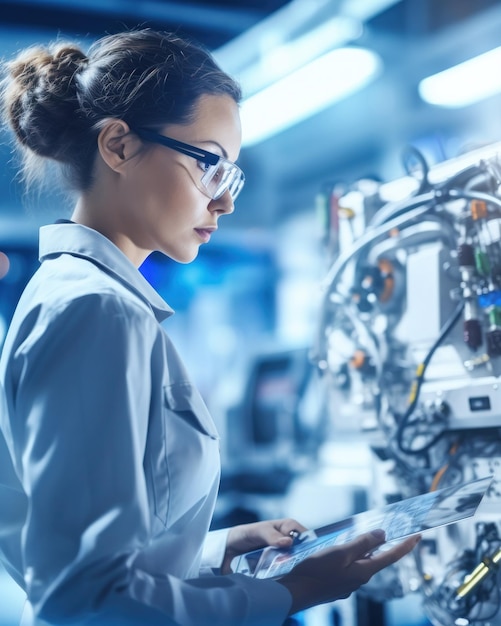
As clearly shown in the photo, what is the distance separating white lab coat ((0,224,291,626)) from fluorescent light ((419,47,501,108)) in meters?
2.99

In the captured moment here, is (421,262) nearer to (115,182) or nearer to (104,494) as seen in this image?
(115,182)

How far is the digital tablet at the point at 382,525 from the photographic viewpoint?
1264 mm

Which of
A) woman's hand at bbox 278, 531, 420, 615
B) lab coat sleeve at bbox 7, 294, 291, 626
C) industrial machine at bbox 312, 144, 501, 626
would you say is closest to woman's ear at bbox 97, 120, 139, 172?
lab coat sleeve at bbox 7, 294, 291, 626

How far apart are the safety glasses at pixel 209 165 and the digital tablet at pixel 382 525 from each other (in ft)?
2.29

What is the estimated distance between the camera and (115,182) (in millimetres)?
1335

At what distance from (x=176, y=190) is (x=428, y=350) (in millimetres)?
1158

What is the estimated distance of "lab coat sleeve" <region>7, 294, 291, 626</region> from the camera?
97 centimetres

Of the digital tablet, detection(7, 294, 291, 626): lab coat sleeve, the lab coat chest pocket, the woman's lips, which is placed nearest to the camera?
detection(7, 294, 291, 626): lab coat sleeve

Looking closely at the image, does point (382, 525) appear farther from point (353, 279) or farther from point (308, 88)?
point (308, 88)

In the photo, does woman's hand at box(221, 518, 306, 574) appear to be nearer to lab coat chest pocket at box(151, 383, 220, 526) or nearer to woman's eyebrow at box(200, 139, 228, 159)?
lab coat chest pocket at box(151, 383, 220, 526)

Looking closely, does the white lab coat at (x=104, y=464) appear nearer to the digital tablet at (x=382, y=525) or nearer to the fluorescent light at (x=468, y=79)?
the digital tablet at (x=382, y=525)

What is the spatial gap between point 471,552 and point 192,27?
3432mm

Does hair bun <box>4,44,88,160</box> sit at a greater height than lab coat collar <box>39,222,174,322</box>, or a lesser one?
greater

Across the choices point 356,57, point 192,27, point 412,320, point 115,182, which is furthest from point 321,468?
point 115,182
